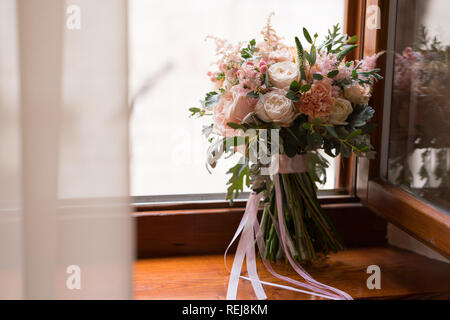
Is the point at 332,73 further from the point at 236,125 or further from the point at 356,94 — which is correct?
the point at 236,125

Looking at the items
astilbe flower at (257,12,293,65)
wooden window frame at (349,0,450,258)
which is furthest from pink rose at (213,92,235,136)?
wooden window frame at (349,0,450,258)

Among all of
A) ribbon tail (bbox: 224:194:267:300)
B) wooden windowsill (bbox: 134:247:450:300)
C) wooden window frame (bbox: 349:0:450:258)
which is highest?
wooden window frame (bbox: 349:0:450:258)

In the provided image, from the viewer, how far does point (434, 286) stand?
3.50 feet

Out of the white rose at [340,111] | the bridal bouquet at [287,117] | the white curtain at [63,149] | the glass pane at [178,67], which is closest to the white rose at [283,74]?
the bridal bouquet at [287,117]

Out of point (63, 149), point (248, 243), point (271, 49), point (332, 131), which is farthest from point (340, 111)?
point (63, 149)

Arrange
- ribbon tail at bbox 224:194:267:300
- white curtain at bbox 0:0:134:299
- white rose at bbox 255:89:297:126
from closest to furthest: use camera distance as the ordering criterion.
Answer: white curtain at bbox 0:0:134:299 → white rose at bbox 255:89:297:126 → ribbon tail at bbox 224:194:267:300

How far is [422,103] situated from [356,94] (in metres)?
0.17

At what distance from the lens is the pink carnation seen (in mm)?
976

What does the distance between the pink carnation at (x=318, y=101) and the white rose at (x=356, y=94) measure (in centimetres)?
6

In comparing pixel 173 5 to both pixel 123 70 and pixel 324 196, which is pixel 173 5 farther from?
pixel 324 196

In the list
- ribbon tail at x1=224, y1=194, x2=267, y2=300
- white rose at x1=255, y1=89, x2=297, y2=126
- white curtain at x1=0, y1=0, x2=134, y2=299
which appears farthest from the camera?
ribbon tail at x1=224, y1=194, x2=267, y2=300

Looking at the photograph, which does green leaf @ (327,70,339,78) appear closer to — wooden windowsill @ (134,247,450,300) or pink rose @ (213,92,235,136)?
pink rose @ (213,92,235,136)

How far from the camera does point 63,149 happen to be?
766 millimetres

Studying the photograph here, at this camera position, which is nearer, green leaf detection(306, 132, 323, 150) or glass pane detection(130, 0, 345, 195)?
green leaf detection(306, 132, 323, 150)
